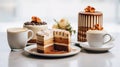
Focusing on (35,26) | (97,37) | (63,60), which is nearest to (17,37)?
(35,26)

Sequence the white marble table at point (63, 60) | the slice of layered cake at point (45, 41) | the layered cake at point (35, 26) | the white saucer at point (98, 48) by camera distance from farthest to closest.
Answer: the layered cake at point (35, 26) < the white saucer at point (98, 48) < the slice of layered cake at point (45, 41) < the white marble table at point (63, 60)

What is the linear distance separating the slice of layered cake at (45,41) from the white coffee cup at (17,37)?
4.4 inches

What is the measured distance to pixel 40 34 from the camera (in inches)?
53.4

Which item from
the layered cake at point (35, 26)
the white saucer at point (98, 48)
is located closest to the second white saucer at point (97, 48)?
the white saucer at point (98, 48)

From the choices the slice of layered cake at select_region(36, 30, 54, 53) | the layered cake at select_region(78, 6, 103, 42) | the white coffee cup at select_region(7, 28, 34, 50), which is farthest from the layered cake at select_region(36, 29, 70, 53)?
the layered cake at select_region(78, 6, 103, 42)

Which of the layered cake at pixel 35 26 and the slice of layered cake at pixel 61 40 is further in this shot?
the layered cake at pixel 35 26

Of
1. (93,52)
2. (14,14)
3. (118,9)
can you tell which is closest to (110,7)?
(118,9)

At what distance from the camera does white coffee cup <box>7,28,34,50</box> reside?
1.43m

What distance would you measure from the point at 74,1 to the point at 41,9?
0.43m

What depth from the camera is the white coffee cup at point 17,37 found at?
143 cm

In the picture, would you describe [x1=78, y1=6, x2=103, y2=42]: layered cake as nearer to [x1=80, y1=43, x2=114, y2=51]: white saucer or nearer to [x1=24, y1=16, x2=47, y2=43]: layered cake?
[x1=80, y1=43, x2=114, y2=51]: white saucer

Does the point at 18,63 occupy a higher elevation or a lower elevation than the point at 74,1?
lower

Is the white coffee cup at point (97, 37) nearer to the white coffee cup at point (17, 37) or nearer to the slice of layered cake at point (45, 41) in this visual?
the slice of layered cake at point (45, 41)

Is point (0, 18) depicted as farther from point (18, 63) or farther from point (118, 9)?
point (18, 63)
